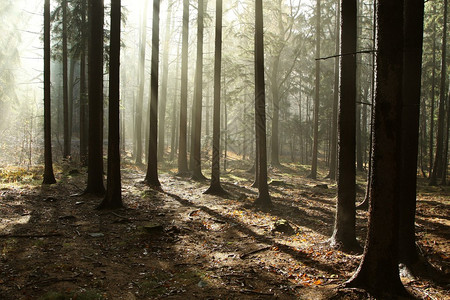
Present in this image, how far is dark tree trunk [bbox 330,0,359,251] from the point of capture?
21.9 ft

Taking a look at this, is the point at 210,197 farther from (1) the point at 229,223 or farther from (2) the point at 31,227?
(2) the point at 31,227

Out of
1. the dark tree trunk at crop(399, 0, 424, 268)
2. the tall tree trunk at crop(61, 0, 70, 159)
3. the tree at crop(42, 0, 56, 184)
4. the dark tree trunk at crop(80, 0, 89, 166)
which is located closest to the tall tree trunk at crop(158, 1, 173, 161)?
the dark tree trunk at crop(80, 0, 89, 166)

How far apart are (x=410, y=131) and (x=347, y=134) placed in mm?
1203

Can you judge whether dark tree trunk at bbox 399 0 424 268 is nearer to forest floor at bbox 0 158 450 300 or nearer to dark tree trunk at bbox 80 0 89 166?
forest floor at bbox 0 158 450 300

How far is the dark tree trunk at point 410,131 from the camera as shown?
5.78 metres

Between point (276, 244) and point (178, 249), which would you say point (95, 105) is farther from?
point (276, 244)

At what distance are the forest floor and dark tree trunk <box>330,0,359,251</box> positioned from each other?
0.57m

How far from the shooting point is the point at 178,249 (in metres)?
6.91

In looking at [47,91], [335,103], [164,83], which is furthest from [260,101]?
[164,83]

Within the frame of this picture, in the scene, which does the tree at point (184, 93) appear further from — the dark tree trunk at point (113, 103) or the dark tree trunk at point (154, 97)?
the dark tree trunk at point (113, 103)

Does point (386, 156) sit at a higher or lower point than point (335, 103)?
lower

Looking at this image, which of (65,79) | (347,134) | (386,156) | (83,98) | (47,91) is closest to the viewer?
(386,156)

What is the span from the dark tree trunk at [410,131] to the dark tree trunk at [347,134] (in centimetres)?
103

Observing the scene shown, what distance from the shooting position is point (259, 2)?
11250mm
